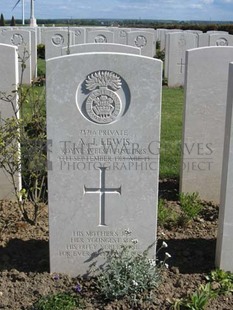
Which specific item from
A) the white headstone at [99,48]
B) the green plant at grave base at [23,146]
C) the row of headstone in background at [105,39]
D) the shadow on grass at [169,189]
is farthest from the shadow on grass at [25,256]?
the row of headstone in background at [105,39]

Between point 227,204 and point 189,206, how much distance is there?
1310mm

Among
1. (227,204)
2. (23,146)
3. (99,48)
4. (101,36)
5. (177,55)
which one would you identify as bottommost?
(227,204)

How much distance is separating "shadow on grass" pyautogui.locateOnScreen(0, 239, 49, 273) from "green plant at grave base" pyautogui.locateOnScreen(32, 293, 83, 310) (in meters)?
0.47

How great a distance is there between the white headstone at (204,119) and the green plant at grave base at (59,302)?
239cm

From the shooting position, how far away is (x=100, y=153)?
3514mm

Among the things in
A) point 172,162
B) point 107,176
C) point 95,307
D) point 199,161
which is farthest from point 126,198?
point 172,162

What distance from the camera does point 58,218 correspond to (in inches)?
143

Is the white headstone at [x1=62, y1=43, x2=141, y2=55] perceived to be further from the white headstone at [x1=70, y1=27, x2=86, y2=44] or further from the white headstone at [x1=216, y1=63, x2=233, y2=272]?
the white headstone at [x1=70, y1=27, x2=86, y2=44]

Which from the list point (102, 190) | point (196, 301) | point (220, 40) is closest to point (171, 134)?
point (102, 190)

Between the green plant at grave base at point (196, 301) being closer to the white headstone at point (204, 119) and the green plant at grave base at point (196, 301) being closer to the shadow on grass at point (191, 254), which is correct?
the shadow on grass at point (191, 254)

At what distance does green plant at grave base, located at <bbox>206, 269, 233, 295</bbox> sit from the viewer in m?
3.55

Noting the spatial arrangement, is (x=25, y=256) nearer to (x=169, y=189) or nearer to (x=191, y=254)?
(x=191, y=254)

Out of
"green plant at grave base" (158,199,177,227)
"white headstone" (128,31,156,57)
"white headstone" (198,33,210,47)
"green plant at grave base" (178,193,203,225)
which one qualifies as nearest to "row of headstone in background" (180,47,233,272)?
"green plant at grave base" (178,193,203,225)

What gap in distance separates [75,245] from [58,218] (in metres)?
0.25
